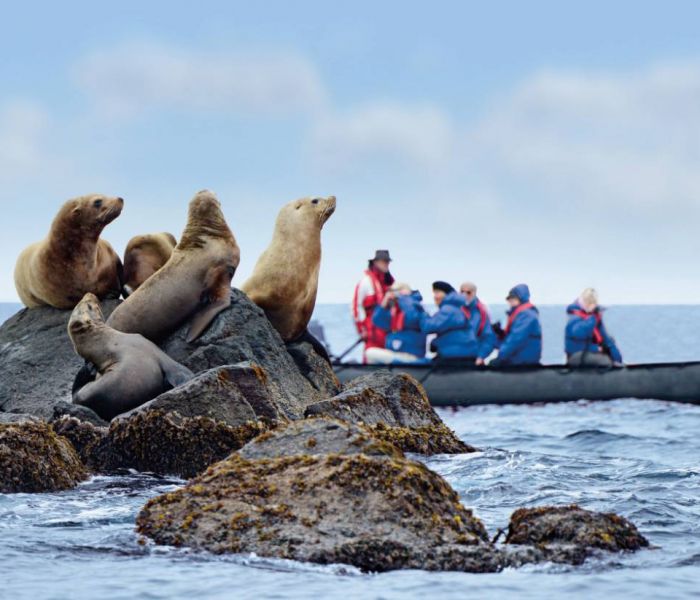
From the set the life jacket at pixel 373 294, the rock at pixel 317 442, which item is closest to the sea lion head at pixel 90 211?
the rock at pixel 317 442

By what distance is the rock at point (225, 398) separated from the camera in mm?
8367

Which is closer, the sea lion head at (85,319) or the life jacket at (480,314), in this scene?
the sea lion head at (85,319)

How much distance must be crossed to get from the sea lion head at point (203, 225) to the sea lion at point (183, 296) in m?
0.08

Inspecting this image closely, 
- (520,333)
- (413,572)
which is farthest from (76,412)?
(520,333)

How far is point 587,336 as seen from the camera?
19.8 metres

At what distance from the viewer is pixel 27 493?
7.45 meters

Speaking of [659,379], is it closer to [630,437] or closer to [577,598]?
[630,437]

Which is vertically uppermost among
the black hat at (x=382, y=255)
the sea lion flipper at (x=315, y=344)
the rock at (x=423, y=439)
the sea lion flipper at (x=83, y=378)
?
the black hat at (x=382, y=255)

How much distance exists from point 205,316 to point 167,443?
201 cm

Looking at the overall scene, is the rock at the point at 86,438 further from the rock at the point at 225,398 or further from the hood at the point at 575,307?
the hood at the point at 575,307

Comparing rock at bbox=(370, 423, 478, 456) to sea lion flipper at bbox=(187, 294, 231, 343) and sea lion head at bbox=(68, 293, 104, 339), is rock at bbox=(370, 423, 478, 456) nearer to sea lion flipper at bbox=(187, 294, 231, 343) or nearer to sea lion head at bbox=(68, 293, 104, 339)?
sea lion flipper at bbox=(187, 294, 231, 343)

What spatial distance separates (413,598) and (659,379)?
49.0 feet

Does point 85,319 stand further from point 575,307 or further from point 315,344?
point 575,307

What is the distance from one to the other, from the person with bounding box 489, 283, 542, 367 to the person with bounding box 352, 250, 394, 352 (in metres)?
1.91
